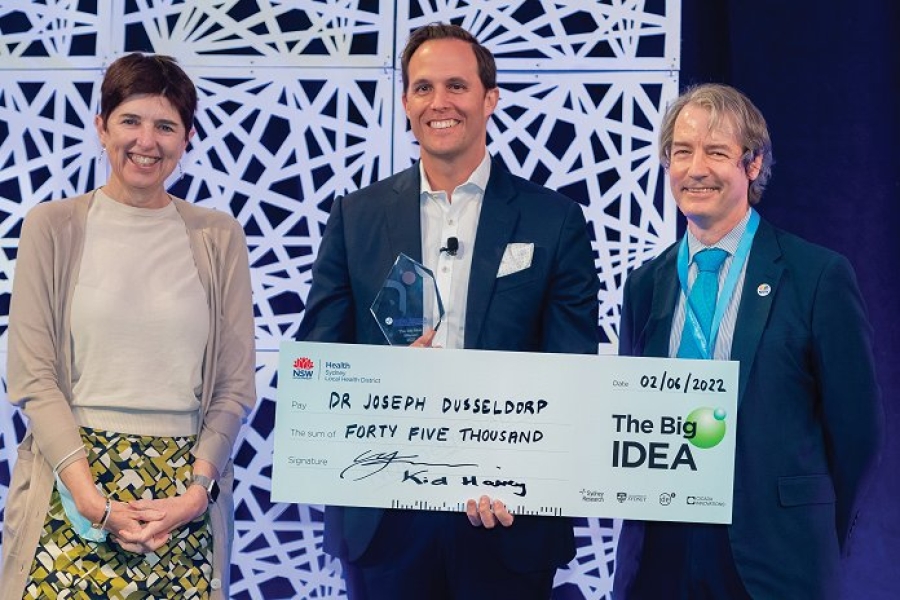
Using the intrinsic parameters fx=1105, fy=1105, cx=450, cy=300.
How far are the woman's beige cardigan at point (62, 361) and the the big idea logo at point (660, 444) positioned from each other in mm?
1024

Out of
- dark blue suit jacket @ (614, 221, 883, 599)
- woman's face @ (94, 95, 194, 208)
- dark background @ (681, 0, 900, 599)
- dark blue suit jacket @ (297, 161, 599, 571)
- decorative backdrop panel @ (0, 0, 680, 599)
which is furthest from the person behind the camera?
dark background @ (681, 0, 900, 599)

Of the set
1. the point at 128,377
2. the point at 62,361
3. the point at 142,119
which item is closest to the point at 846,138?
the point at 142,119

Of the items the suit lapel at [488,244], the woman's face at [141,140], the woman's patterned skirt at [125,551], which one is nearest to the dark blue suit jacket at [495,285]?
the suit lapel at [488,244]

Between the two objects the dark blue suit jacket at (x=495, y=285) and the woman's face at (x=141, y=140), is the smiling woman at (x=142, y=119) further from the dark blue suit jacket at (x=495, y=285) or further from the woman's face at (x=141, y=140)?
the dark blue suit jacket at (x=495, y=285)

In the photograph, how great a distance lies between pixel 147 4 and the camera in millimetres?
4133

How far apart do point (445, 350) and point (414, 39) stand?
2.82ft

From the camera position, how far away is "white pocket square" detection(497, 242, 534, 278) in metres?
2.75

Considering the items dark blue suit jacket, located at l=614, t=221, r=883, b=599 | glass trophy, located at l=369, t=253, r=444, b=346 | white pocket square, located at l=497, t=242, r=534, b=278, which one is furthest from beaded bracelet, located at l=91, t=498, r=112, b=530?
dark blue suit jacket, located at l=614, t=221, r=883, b=599

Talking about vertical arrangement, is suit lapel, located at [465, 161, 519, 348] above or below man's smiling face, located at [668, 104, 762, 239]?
below

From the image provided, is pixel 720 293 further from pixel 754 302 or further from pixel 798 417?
pixel 798 417

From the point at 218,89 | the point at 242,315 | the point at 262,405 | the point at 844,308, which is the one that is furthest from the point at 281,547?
the point at 844,308

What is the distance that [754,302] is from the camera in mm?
2682

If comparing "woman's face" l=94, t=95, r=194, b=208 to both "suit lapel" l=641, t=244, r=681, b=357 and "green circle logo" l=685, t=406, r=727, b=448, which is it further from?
"green circle logo" l=685, t=406, r=727, b=448

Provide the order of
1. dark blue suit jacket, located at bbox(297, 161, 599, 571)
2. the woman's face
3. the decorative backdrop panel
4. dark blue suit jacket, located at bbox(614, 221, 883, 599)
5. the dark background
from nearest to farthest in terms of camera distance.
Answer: dark blue suit jacket, located at bbox(614, 221, 883, 599) → dark blue suit jacket, located at bbox(297, 161, 599, 571) → the woman's face → the decorative backdrop panel → the dark background
